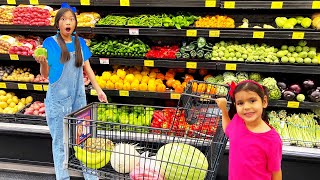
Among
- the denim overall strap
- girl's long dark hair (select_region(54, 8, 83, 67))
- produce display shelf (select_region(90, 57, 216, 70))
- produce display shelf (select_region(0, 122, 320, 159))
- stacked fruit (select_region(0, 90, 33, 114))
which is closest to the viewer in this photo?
girl's long dark hair (select_region(54, 8, 83, 67))

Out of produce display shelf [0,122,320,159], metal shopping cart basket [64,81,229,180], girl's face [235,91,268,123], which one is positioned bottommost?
produce display shelf [0,122,320,159]

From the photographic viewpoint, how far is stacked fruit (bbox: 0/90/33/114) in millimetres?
3498

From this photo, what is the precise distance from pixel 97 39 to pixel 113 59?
458 millimetres

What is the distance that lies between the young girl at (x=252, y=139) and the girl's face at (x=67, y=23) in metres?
1.33

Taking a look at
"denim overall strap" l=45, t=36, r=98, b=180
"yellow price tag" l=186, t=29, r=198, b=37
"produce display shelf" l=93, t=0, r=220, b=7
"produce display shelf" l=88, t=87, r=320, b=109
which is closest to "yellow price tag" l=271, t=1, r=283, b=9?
"produce display shelf" l=93, t=0, r=220, b=7

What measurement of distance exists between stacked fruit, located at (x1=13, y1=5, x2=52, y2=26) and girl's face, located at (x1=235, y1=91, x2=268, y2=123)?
2.59m

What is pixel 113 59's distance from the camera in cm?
328

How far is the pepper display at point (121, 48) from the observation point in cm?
326

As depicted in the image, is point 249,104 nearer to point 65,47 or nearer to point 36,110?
point 65,47

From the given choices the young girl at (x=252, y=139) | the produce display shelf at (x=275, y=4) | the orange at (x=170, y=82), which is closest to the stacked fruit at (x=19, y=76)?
the orange at (x=170, y=82)

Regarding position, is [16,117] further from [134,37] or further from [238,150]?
[238,150]

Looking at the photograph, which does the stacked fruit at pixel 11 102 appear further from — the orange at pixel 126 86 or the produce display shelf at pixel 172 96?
the orange at pixel 126 86

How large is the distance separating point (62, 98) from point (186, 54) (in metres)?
1.37

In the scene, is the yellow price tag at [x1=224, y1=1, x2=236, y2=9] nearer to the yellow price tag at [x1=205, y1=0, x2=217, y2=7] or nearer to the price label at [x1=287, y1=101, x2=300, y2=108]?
the yellow price tag at [x1=205, y1=0, x2=217, y2=7]
